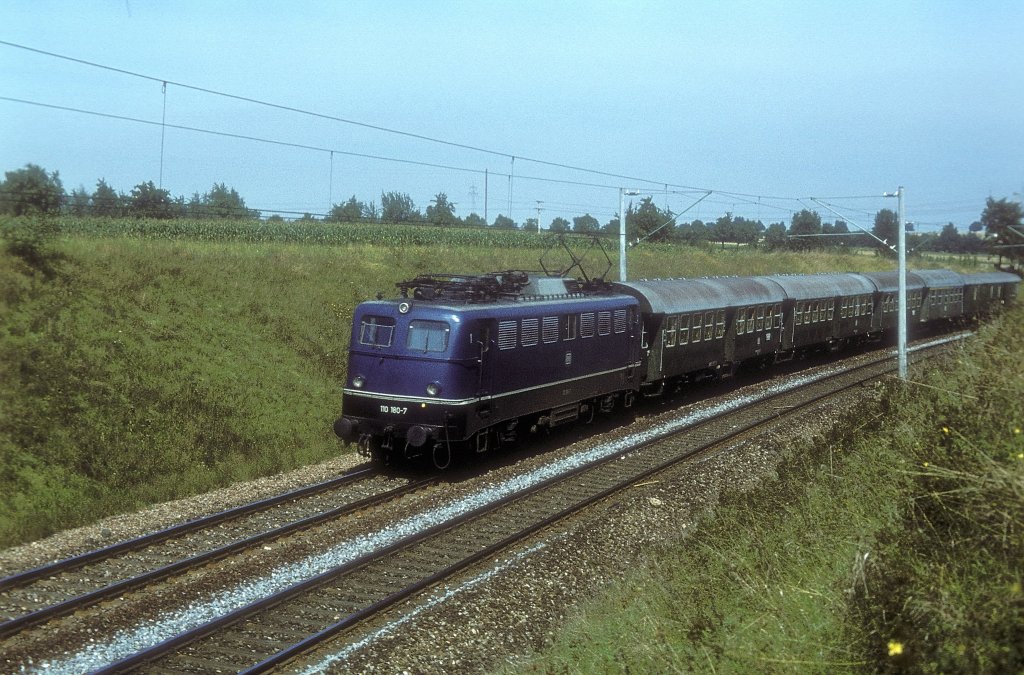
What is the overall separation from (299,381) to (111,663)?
13.8 metres

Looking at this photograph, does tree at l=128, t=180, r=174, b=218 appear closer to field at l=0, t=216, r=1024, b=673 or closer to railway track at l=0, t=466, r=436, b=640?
field at l=0, t=216, r=1024, b=673

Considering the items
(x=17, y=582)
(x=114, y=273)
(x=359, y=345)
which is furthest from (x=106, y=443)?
(x=114, y=273)

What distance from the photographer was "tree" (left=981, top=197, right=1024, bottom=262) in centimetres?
5394

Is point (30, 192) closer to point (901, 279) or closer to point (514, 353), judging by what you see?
point (514, 353)

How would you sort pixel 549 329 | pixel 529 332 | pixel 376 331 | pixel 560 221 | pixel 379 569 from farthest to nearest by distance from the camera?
pixel 560 221 → pixel 549 329 → pixel 529 332 → pixel 376 331 → pixel 379 569

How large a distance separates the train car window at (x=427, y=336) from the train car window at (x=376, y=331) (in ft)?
1.42

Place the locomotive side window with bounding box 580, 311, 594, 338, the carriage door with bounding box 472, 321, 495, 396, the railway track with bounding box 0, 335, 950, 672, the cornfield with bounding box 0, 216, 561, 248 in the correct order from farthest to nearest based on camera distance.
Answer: the cornfield with bounding box 0, 216, 561, 248 < the locomotive side window with bounding box 580, 311, 594, 338 < the carriage door with bounding box 472, 321, 495, 396 < the railway track with bounding box 0, 335, 950, 672

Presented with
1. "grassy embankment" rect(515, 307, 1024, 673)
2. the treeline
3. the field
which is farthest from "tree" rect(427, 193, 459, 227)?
"grassy embankment" rect(515, 307, 1024, 673)

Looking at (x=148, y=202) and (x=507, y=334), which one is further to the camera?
(x=148, y=202)

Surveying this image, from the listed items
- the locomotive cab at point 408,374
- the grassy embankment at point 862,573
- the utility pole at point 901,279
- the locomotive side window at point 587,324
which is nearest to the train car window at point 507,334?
the locomotive cab at point 408,374

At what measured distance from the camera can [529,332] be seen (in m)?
17.6

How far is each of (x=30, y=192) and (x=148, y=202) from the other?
13.0 m

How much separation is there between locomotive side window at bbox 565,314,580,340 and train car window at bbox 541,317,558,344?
50 cm

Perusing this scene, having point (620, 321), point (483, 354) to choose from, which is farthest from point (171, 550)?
point (620, 321)
